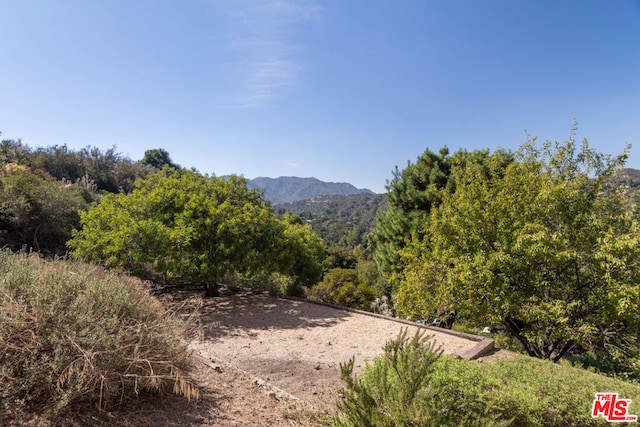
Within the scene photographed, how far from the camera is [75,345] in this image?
2.89 meters

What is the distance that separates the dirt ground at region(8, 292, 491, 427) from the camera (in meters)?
3.39

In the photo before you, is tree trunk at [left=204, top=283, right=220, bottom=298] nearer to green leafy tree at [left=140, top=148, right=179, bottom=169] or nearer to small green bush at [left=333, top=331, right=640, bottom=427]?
small green bush at [left=333, top=331, right=640, bottom=427]

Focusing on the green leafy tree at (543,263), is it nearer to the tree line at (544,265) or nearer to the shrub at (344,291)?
the tree line at (544,265)

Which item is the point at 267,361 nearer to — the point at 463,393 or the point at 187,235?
the point at 463,393

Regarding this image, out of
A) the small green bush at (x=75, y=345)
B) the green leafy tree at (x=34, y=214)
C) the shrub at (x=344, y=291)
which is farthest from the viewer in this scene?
the shrub at (x=344, y=291)

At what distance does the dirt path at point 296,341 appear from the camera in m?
4.76

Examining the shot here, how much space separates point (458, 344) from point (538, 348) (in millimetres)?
1719

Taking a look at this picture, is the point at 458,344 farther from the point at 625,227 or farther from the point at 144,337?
the point at 144,337

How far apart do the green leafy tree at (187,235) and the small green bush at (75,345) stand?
12.3ft

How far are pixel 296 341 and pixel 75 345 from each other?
430 cm

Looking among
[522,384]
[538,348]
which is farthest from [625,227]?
[522,384]

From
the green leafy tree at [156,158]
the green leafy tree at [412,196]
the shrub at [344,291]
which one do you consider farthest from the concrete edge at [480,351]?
the green leafy tree at [156,158]

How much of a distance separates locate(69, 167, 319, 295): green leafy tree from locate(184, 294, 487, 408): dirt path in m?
1.17

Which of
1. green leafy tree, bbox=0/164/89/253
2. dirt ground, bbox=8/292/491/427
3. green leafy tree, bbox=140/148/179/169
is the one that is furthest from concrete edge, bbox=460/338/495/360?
green leafy tree, bbox=140/148/179/169
